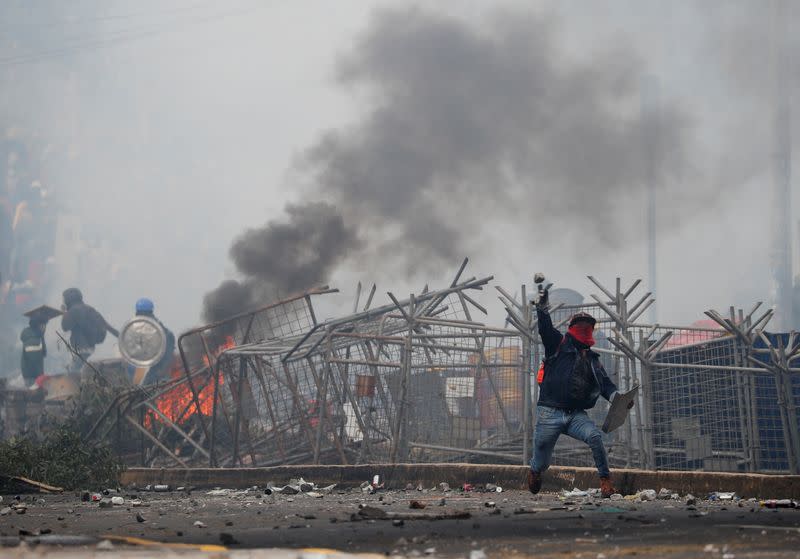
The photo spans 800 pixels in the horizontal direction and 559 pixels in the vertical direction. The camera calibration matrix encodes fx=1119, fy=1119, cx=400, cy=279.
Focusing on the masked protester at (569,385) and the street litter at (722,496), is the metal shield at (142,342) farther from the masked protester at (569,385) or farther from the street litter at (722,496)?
the street litter at (722,496)

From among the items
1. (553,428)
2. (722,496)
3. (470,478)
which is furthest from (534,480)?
(470,478)

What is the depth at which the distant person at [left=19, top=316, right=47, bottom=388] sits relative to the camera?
48062 millimetres

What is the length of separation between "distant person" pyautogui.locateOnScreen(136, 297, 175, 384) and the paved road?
29110 mm

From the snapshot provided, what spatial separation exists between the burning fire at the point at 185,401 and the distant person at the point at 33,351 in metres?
29.7

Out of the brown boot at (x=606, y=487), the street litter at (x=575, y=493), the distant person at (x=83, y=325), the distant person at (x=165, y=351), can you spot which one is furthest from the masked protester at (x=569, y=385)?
the distant person at (x=83, y=325)

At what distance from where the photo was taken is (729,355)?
1257 centimetres

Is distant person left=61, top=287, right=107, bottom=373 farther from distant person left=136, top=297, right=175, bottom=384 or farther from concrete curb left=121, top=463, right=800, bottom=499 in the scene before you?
concrete curb left=121, top=463, right=800, bottom=499

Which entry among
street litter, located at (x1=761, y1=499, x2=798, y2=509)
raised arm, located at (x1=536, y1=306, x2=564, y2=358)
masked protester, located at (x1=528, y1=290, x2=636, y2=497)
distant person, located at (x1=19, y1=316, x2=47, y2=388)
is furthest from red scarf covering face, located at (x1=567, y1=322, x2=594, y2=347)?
distant person, located at (x1=19, y1=316, x2=47, y2=388)

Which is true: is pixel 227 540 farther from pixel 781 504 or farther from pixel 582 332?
pixel 582 332

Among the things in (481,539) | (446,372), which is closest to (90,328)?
(446,372)

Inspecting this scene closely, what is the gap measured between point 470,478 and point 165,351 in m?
27.0

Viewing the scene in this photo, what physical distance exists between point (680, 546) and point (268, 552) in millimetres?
1728

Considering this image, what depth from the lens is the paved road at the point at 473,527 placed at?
15.6 ft

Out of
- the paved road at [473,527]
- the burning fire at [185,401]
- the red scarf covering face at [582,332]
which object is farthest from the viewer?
the burning fire at [185,401]
